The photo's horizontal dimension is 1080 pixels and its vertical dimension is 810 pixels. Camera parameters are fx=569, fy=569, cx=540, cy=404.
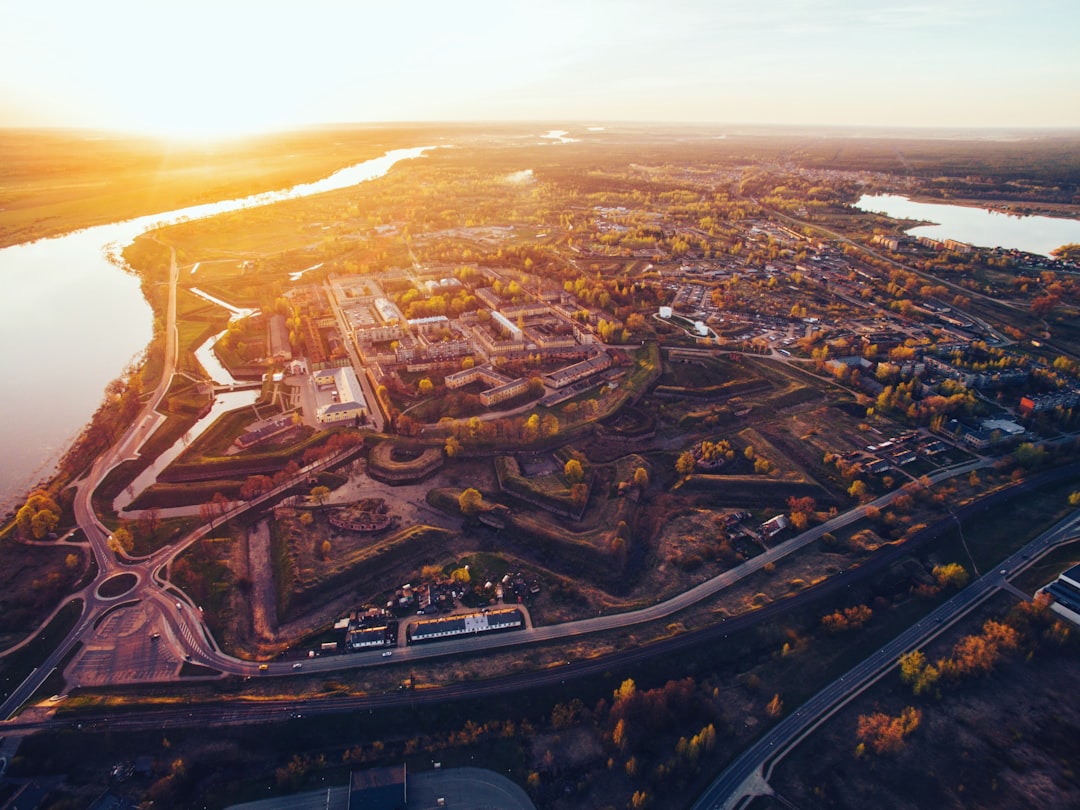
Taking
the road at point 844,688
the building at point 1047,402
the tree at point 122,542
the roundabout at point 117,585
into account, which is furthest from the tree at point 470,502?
the building at point 1047,402

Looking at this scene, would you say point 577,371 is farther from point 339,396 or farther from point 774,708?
point 774,708

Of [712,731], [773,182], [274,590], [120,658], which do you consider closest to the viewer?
[712,731]

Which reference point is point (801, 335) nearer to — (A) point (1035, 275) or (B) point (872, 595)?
(B) point (872, 595)

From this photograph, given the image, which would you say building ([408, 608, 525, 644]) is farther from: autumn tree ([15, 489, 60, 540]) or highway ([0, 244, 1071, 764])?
autumn tree ([15, 489, 60, 540])

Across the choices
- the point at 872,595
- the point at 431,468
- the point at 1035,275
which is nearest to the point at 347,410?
Answer: the point at 431,468

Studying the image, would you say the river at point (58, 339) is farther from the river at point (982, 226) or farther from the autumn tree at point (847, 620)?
the river at point (982, 226)

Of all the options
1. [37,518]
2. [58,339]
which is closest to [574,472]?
[37,518]
